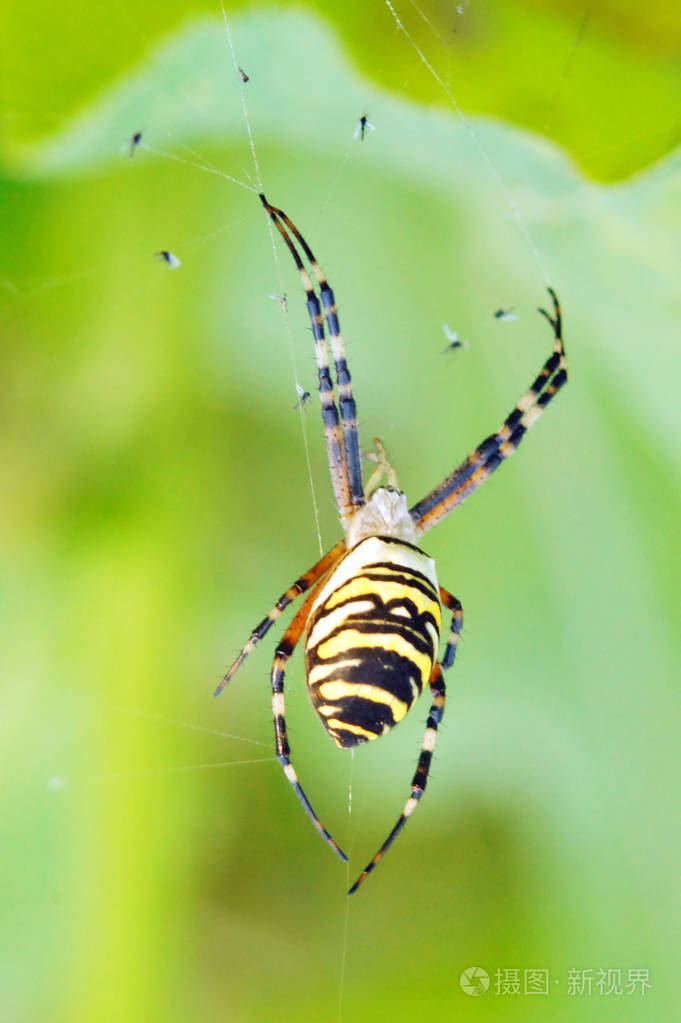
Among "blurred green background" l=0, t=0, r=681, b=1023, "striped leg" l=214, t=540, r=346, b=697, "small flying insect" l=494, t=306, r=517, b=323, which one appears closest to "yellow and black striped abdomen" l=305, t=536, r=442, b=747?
"striped leg" l=214, t=540, r=346, b=697

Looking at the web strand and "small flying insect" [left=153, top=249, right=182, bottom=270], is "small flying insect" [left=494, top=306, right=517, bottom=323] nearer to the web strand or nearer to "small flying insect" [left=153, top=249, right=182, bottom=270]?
the web strand

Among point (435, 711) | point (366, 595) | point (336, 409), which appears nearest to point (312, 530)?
point (336, 409)

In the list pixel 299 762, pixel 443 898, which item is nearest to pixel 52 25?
pixel 299 762

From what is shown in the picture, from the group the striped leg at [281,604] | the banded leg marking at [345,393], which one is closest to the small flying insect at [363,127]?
the banded leg marking at [345,393]

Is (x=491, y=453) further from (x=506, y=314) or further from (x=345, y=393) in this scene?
(x=506, y=314)

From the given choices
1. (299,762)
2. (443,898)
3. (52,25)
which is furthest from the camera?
(299,762)

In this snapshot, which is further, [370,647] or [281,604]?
[281,604]

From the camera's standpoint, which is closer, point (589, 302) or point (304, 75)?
point (304, 75)

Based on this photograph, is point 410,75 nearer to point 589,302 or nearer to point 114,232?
point 589,302
